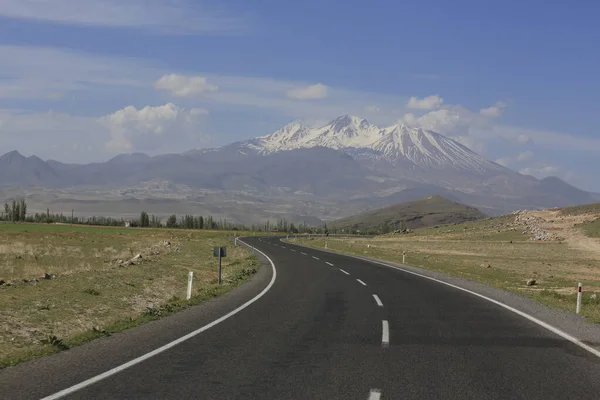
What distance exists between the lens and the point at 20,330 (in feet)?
A: 44.6

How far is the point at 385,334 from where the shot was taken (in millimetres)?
13305

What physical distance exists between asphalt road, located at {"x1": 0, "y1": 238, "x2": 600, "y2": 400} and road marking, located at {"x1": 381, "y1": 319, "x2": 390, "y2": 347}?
0.02 metres

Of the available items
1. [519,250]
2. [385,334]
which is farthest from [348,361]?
[519,250]

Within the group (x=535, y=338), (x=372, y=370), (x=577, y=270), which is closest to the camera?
(x=372, y=370)

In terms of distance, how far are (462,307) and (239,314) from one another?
6644 millimetres

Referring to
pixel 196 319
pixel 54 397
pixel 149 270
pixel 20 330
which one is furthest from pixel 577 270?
pixel 54 397

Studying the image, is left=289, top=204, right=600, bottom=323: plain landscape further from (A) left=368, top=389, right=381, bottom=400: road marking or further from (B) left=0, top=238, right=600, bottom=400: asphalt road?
(A) left=368, top=389, right=381, bottom=400: road marking

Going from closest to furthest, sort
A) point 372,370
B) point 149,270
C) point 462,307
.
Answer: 1. point 372,370
2. point 462,307
3. point 149,270

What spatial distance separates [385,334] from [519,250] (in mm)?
62293

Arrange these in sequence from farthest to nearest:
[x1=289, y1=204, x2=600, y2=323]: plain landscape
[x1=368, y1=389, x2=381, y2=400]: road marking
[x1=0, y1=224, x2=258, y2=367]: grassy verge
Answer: [x1=289, y1=204, x2=600, y2=323]: plain landscape < [x1=0, y1=224, x2=258, y2=367]: grassy verge < [x1=368, y1=389, x2=381, y2=400]: road marking

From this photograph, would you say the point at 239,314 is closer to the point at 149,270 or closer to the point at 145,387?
the point at 145,387

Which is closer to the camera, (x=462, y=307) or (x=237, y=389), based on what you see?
(x=237, y=389)

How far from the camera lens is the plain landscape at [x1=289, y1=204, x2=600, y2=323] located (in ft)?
122

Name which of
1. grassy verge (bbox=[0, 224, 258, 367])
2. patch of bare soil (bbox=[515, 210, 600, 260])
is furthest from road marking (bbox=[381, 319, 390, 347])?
patch of bare soil (bbox=[515, 210, 600, 260])
